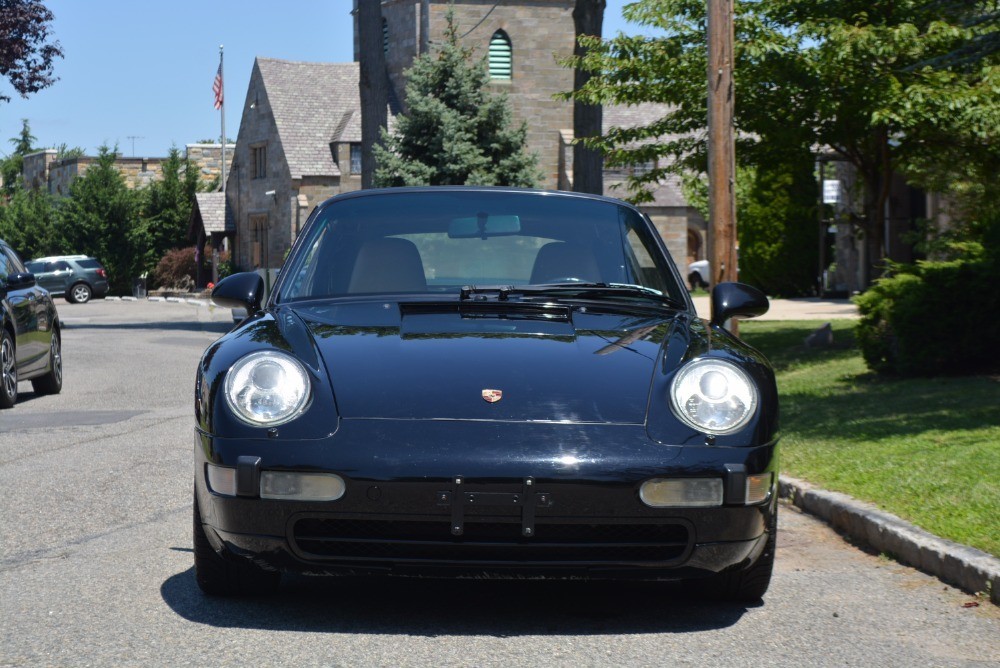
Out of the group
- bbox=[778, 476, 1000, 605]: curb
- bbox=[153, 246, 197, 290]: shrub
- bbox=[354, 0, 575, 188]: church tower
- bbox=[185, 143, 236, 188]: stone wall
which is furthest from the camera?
bbox=[185, 143, 236, 188]: stone wall

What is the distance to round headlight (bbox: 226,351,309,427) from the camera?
14.9 ft

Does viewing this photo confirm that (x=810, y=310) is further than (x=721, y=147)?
Yes

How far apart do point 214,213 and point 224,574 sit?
193 ft

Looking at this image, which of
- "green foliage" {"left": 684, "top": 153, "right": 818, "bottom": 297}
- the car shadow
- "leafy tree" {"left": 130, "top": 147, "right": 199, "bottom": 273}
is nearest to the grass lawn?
the car shadow

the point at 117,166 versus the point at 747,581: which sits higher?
the point at 117,166

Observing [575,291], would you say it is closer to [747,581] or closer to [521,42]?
[747,581]

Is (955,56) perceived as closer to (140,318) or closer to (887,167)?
(887,167)

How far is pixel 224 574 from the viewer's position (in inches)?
193

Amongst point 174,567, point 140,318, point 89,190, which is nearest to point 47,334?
point 174,567

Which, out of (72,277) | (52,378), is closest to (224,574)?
(52,378)

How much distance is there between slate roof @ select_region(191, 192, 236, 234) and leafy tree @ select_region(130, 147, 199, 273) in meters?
3.96

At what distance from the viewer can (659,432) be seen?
450 cm

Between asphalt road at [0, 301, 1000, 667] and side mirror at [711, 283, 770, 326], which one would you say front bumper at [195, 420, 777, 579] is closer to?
asphalt road at [0, 301, 1000, 667]

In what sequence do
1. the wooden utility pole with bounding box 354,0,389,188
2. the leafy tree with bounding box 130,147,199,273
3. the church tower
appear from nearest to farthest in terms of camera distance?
the wooden utility pole with bounding box 354,0,389,188
the church tower
the leafy tree with bounding box 130,147,199,273
